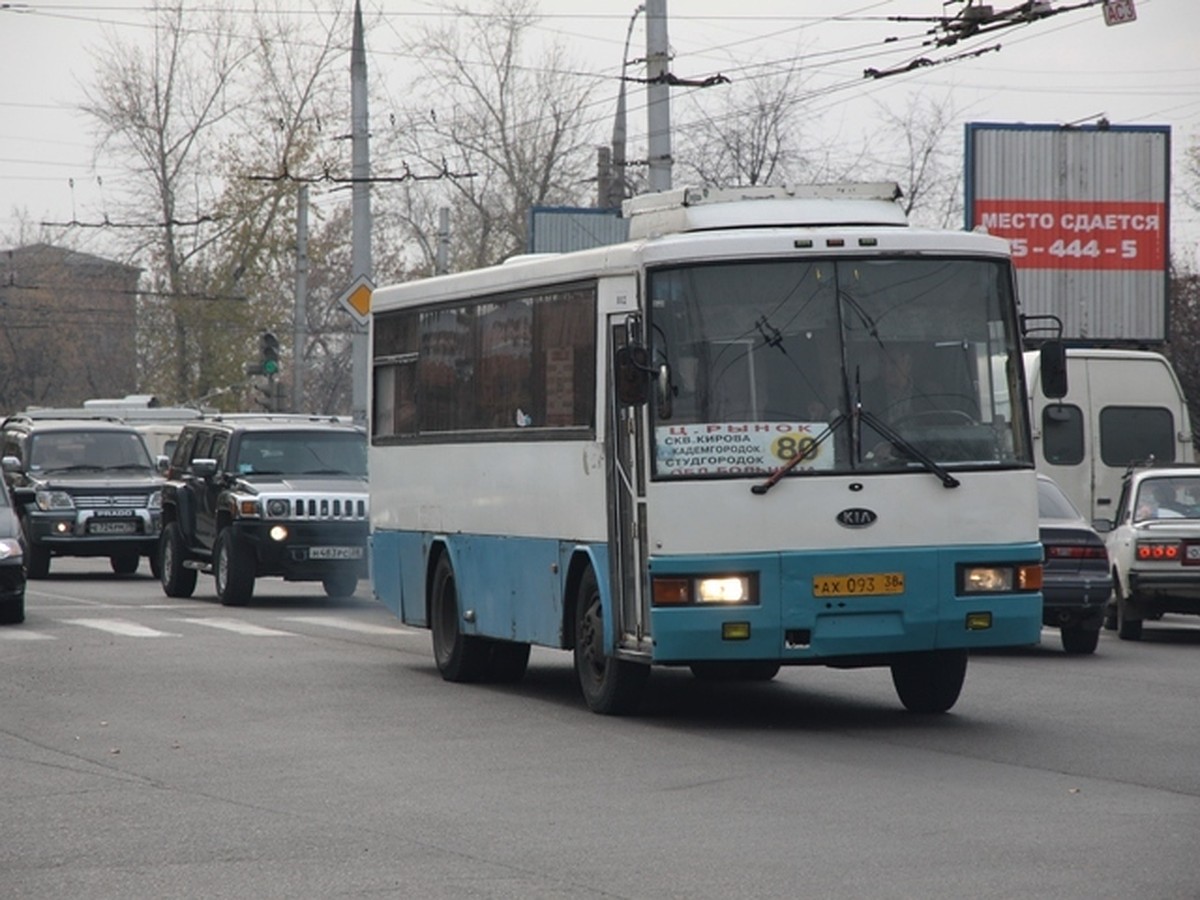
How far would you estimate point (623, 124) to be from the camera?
5128cm

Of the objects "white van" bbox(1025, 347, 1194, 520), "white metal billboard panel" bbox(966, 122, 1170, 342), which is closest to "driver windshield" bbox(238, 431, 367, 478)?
"white van" bbox(1025, 347, 1194, 520)

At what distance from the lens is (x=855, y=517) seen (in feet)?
43.9

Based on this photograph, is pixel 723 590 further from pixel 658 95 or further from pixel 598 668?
pixel 658 95

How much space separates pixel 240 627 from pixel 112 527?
391 inches

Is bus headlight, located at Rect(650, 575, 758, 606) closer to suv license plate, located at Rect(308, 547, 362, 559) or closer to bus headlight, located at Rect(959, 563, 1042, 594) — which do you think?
bus headlight, located at Rect(959, 563, 1042, 594)

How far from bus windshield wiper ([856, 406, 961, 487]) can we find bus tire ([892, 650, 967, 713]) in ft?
4.24

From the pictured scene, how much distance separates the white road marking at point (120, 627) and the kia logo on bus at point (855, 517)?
978 cm

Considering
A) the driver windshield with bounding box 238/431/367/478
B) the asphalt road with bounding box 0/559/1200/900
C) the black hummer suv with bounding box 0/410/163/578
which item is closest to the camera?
the asphalt road with bounding box 0/559/1200/900

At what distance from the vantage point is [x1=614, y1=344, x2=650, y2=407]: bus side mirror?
1324 centimetres

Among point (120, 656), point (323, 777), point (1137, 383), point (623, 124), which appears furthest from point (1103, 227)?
point (323, 777)

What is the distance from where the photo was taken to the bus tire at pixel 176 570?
28.6m

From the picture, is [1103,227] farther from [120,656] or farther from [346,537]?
[120,656]

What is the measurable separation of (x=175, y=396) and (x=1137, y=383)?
161 feet

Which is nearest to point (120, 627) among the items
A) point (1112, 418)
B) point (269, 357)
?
point (1112, 418)
